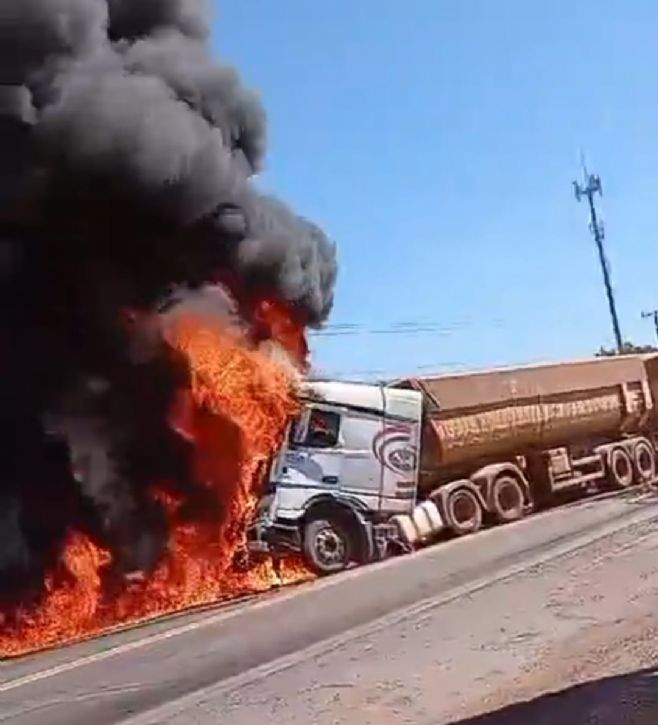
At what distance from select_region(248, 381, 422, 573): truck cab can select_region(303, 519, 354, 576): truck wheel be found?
0.05 feet

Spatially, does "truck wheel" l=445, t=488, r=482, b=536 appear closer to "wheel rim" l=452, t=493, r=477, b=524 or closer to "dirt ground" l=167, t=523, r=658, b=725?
"wheel rim" l=452, t=493, r=477, b=524

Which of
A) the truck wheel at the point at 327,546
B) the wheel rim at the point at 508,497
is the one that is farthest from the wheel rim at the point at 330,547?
the wheel rim at the point at 508,497

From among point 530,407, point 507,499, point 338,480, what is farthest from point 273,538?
point 530,407

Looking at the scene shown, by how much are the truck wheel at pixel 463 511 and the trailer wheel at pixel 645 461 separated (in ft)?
20.3

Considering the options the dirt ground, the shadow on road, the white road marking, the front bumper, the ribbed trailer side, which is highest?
the ribbed trailer side

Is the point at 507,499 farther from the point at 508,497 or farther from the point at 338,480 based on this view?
the point at 338,480

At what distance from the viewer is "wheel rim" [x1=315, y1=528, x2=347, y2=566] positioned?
1719 cm

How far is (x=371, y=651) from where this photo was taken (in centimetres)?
925

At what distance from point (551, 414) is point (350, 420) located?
6.15 m

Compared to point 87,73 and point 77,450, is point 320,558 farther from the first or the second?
point 87,73

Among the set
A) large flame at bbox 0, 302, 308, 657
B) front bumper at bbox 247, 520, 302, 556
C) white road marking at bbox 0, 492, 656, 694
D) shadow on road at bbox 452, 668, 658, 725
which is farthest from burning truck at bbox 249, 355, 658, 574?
shadow on road at bbox 452, 668, 658, 725

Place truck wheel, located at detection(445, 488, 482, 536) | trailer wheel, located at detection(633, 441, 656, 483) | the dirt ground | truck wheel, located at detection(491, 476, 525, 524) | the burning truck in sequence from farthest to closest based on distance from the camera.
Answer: trailer wheel, located at detection(633, 441, 656, 483)
truck wheel, located at detection(491, 476, 525, 524)
truck wheel, located at detection(445, 488, 482, 536)
the burning truck
the dirt ground

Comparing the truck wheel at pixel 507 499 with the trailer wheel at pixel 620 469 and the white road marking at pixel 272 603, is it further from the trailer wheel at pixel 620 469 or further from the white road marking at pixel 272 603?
the trailer wheel at pixel 620 469

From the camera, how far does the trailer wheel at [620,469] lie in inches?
963
